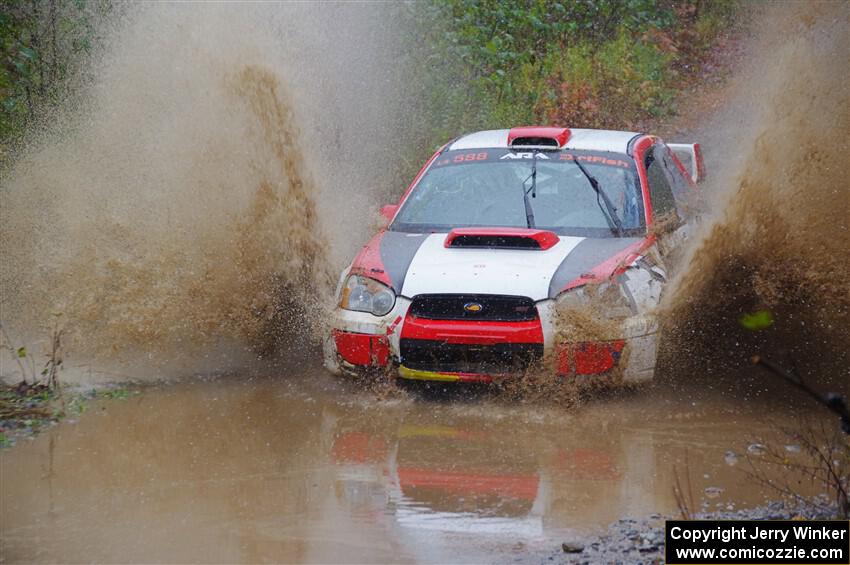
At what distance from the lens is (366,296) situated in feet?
24.4

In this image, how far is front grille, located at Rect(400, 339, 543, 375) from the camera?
22.9 ft

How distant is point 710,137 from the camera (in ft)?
55.3

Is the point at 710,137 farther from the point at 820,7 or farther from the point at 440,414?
the point at 440,414

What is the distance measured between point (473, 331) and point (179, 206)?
154 inches

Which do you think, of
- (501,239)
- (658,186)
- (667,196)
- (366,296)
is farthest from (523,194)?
(366,296)

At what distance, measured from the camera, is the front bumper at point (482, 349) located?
6953mm

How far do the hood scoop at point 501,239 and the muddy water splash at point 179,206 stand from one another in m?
1.35

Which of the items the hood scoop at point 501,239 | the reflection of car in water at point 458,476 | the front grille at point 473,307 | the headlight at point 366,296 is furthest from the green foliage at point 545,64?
the reflection of car in water at point 458,476

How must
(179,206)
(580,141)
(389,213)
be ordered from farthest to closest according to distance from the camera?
(179,206), (580,141), (389,213)

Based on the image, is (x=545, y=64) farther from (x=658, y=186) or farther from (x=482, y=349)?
(x=482, y=349)

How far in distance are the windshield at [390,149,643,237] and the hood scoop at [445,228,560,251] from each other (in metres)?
0.35

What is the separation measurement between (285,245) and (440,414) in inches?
94.3

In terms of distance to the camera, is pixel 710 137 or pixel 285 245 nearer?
pixel 285 245

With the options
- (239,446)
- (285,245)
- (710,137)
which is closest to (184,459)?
(239,446)
